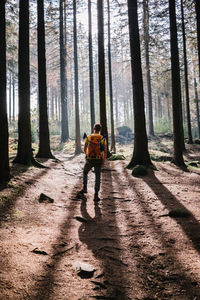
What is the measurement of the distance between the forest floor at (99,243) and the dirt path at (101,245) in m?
0.01

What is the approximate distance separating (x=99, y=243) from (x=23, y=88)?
7.92 meters

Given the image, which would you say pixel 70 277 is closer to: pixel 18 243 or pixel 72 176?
→ pixel 18 243

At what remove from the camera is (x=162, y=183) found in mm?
8133

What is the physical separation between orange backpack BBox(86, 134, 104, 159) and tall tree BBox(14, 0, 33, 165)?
4.10 meters

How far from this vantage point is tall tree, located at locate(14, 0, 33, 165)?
9.08 meters

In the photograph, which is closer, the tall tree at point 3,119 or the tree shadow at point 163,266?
the tree shadow at point 163,266

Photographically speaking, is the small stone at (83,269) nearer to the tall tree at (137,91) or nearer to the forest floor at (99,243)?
the forest floor at (99,243)

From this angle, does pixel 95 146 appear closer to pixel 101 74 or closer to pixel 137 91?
pixel 137 91

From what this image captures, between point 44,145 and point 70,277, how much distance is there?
33.1 ft

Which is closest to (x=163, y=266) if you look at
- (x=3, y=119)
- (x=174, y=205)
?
(x=174, y=205)

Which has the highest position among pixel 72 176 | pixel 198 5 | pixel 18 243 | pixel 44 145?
pixel 198 5

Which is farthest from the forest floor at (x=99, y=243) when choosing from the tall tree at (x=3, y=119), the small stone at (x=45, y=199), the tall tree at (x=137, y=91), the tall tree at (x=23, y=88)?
the tall tree at (x=137, y=91)

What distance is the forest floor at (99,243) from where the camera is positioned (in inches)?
100

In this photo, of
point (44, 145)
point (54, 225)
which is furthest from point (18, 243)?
point (44, 145)
